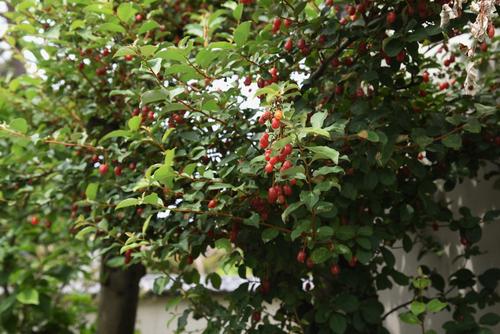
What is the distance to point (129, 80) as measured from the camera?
239cm

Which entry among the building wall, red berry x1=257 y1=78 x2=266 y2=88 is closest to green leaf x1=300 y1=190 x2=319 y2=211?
red berry x1=257 y1=78 x2=266 y2=88

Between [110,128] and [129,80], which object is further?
[110,128]

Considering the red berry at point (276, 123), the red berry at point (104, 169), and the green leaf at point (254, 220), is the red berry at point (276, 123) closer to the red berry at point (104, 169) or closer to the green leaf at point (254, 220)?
the green leaf at point (254, 220)

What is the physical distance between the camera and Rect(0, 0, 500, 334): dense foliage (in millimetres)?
1681

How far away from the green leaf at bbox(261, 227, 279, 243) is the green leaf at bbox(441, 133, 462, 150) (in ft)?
1.91

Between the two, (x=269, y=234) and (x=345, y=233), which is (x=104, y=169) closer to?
(x=269, y=234)

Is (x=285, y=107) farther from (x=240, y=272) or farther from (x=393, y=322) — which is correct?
(x=393, y=322)

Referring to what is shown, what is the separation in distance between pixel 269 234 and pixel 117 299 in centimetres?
181

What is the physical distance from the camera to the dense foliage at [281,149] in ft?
5.51

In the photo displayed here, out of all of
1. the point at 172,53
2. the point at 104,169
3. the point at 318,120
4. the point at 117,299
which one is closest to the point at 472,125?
the point at 318,120

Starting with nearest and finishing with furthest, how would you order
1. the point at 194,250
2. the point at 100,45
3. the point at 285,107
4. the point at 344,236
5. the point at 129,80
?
the point at 285,107 → the point at 344,236 → the point at 194,250 → the point at 100,45 → the point at 129,80

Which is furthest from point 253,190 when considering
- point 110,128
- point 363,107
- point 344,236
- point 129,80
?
point 110,128

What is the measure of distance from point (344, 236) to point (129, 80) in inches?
45.3

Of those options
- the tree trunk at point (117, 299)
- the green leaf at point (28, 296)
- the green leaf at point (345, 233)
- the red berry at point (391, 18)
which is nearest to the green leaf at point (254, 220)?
the green leaf at point (345, 233)
